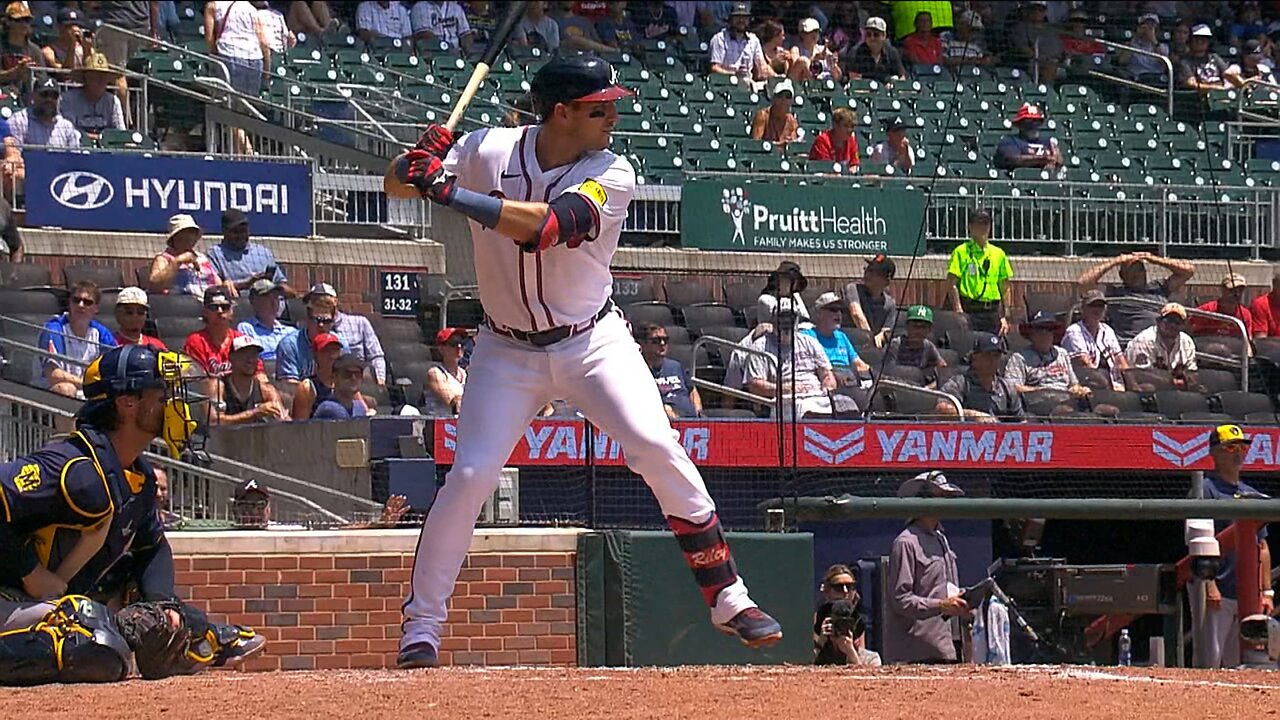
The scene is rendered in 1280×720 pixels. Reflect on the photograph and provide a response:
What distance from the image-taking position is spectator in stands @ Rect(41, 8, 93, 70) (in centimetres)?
1442

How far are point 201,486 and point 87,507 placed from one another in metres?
3.85

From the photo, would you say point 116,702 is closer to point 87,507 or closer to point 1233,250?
point 87,507

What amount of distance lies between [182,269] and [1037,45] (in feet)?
32.6

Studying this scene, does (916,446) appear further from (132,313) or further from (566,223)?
(566,223)

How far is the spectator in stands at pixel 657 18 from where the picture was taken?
18.6 metres

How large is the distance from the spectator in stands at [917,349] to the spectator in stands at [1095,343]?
105cm

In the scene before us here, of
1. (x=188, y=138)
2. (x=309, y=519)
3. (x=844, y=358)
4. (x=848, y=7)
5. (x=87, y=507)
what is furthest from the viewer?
(x=848, y=7)

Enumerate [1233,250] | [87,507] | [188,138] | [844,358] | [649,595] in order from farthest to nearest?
[1233,250]
[188,138]
[844,358]
[649,595]
[87,507]

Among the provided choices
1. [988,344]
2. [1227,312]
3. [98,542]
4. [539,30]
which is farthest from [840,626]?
[539,30]

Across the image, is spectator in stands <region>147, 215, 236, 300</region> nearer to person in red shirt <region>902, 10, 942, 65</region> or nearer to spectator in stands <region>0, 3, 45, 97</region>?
spectator in stands <region>0, 3, 45, 97</region>

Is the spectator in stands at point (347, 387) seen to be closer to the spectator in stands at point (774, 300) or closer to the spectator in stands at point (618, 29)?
the spectator in stands at point (774, 300)

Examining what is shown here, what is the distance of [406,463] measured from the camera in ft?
31.7

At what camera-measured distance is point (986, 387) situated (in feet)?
40.1

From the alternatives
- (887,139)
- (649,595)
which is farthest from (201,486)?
(887,139)
